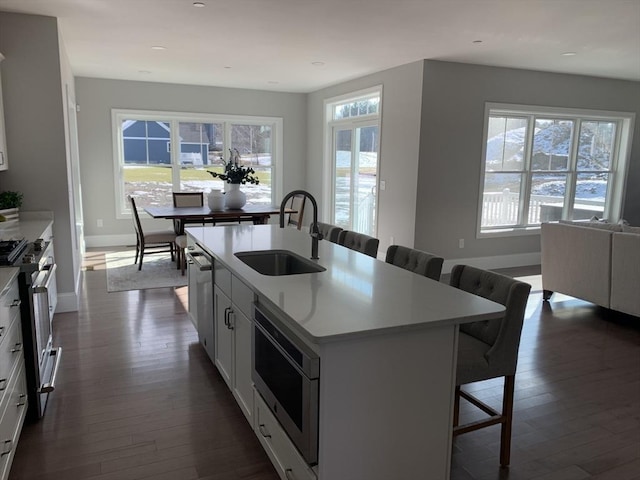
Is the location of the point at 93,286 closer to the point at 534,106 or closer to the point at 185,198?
the point at 185,198

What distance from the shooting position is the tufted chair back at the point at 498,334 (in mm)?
2119

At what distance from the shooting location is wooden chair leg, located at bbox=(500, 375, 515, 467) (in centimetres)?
223

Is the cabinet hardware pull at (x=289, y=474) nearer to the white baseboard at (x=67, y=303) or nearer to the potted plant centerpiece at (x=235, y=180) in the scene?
the white baseboard at (x=67, y=303)

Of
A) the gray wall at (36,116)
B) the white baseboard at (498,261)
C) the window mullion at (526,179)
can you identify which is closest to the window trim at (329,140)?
the window mullion at (526,179)

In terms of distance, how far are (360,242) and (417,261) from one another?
73 centimetres

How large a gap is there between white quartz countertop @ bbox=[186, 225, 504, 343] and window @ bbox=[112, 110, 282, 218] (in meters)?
5.61

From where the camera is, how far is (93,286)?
5.26 metres

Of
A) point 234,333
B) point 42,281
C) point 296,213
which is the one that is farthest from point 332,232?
point 296,213

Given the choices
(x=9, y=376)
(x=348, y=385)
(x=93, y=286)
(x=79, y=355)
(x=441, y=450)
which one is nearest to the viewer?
(x=348, y=385)

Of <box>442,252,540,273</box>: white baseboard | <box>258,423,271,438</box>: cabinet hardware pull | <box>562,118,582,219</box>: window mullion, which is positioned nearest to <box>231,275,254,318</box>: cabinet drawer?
<box>258,423,271,438</box>: cabinet hardware pull

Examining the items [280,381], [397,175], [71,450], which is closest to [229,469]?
[280,381]

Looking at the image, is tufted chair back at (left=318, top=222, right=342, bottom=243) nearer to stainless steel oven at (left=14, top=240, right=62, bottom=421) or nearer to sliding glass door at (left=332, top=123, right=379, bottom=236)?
stainless steel oven at (left=14, top=240, right=62, bottom=421)

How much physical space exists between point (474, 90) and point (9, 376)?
18.5ft

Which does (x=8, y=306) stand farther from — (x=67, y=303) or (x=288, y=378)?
(x=67, y=303)
